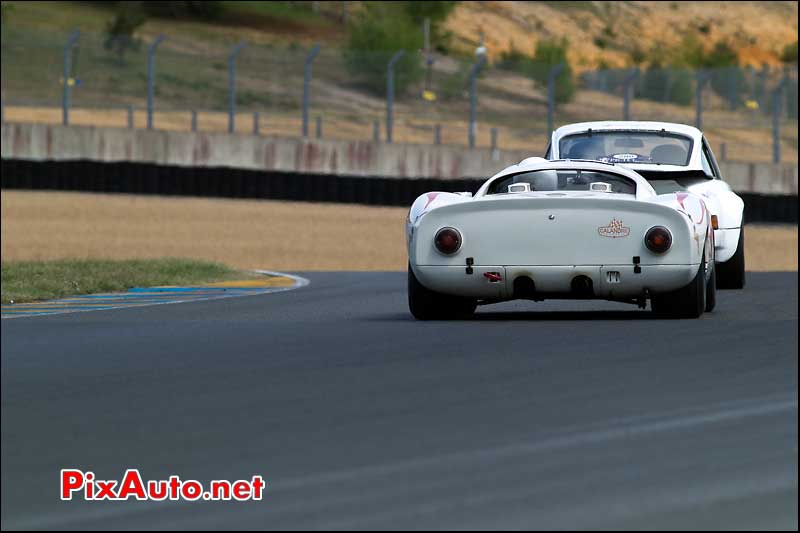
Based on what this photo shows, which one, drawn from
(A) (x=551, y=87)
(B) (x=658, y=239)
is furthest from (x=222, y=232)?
(B) (x=658, y=239)

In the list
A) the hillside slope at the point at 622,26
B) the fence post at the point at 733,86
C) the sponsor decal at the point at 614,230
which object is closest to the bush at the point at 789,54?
the hillside slope at the point at 622,26

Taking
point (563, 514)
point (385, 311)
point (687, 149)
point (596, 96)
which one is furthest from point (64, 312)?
point (596, 96)

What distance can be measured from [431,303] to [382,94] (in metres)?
38.6

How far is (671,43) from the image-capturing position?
117 metres

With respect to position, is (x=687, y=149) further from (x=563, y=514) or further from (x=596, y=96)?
(x=596, y=96)

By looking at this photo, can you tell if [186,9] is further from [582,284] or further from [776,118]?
[582,284]

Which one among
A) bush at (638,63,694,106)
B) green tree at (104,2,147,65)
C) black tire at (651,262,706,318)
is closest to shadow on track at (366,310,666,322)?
black tire at (651,262,706,318)

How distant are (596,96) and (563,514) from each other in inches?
1637

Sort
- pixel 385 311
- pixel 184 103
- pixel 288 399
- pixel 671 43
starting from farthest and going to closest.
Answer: pixel 671 43, pixel 184 103, pixel 385 311, pixel 288 399

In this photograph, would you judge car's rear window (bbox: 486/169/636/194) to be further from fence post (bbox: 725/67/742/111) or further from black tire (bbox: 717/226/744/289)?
fence post (bbox: 725/67/742/111)

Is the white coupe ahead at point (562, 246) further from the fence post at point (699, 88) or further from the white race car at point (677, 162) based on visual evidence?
the fence post at point (699, 88)

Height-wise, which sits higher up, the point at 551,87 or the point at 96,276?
the point at 551,87

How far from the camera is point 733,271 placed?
14000mm

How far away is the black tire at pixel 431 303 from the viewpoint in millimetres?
10680
